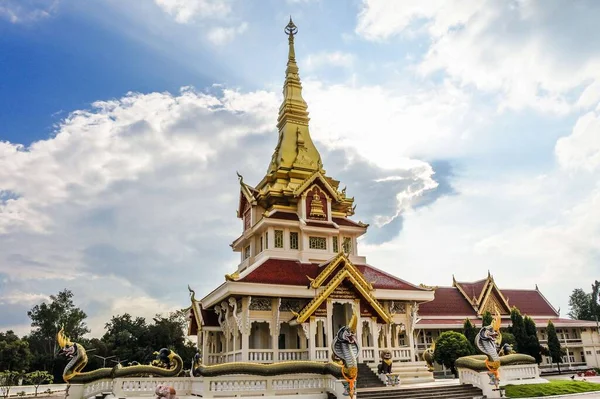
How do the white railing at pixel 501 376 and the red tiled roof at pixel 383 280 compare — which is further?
the red tiled roof at pixel 383 280

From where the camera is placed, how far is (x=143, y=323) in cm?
4688

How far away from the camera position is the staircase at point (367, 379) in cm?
1709

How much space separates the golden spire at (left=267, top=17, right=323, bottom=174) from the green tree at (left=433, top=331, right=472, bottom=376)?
10936mm

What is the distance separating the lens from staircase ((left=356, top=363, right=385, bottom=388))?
17094 millimetres

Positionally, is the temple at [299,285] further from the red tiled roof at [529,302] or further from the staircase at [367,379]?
the red tiled roof at [529,302]

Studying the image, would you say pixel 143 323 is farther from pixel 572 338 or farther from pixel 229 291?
pixel 572 338

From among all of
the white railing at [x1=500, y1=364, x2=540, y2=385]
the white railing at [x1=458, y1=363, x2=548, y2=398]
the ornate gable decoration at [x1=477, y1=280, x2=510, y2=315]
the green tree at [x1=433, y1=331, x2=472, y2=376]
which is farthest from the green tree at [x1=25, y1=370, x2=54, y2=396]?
the ornate gable decoration at [x1=477, y1=280, x2=510, y2=315]

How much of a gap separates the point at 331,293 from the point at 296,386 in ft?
15.3

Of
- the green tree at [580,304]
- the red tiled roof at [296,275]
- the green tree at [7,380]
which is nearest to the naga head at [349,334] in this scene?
the red tiled roof at [296,275]

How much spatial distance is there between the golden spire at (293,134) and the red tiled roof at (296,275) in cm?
548

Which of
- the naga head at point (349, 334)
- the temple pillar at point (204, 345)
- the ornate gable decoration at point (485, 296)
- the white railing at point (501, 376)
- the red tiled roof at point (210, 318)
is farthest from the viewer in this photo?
the ornate gable decoration at point (485, 296)

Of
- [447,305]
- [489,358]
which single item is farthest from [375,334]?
[447,305]

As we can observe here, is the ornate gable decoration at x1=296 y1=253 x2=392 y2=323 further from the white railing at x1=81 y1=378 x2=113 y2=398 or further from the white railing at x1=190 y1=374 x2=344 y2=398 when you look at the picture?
the white railing at x1=81 y1=378 x2=113 y2=398

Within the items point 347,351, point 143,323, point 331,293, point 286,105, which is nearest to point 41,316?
point 143,323
